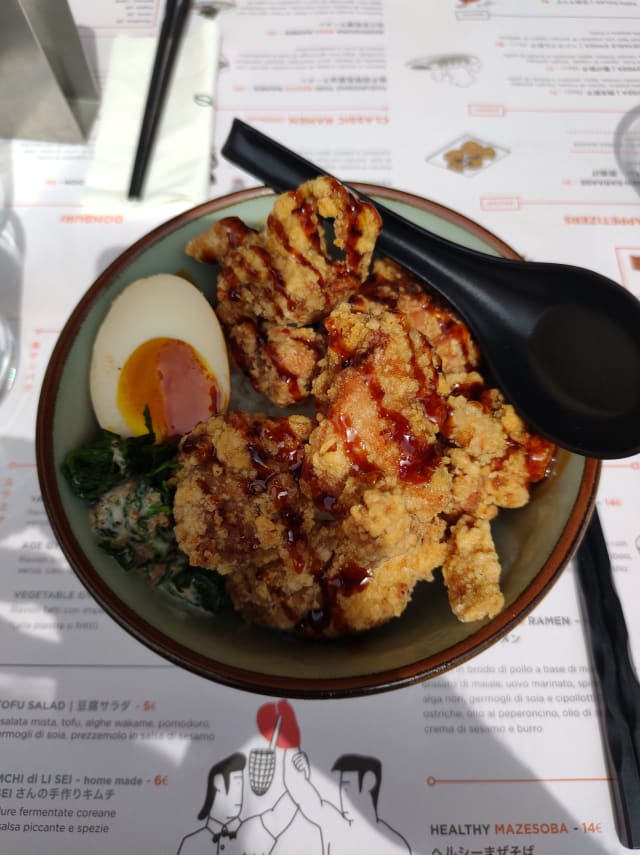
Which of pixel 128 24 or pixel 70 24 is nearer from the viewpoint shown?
pixel 70 24

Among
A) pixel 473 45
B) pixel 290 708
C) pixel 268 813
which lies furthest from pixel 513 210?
pixel 268 813

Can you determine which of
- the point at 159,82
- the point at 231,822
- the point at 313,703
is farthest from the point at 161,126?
the point at 231,822

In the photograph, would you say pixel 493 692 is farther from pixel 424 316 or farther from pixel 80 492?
pixel 80 492

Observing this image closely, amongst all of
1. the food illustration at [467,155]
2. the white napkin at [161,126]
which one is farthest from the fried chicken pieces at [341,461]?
the food illustration at [467,155]

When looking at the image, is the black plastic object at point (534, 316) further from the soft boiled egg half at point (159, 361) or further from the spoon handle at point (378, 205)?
the soft boiled egg half at point (159, 361)

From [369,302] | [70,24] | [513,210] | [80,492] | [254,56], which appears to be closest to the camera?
[80,492]

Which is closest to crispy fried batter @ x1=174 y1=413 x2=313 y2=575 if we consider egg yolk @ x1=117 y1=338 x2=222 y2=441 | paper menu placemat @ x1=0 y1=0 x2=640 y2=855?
egg yolk @ x1=117 y1=338 x2=222 y2=441

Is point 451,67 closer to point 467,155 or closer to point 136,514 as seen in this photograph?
point 467,155
